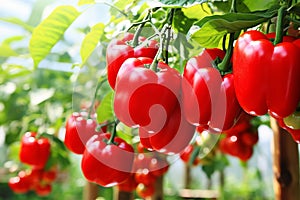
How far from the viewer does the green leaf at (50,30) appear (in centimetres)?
69

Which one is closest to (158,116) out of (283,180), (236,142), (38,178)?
(283,180)

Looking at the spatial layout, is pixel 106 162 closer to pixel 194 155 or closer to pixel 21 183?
pixel 194 155

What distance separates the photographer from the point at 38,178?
1.52 metres

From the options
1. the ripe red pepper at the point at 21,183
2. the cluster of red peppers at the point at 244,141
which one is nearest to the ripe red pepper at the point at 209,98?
the cluster of red peppers at the point at 244,141

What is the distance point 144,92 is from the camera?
1.51 ft

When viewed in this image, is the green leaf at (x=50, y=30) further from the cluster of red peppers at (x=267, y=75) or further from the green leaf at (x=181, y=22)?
the cluster of red peppers at (x=267, y=75)

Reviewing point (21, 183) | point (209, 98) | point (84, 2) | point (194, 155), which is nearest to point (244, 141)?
point (194, 155)

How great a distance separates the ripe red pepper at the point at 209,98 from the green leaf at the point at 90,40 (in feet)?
0.97

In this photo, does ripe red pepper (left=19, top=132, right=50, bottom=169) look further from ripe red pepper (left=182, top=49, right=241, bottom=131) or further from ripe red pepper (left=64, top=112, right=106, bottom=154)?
ripe red pepper (left=182, top=49, right=241, bottom=131)

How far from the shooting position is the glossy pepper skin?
39 centimetres

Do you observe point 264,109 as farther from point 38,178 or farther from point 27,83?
point 27,83

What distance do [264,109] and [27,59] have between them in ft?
3.24

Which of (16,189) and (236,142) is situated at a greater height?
(236,142)

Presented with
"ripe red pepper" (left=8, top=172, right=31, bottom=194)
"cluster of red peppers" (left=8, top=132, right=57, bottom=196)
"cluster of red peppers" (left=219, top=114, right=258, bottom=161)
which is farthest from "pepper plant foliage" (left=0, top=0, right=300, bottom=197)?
Result: "cluster of red peppers" (left=219, top=114, right=258, bottom=161)
